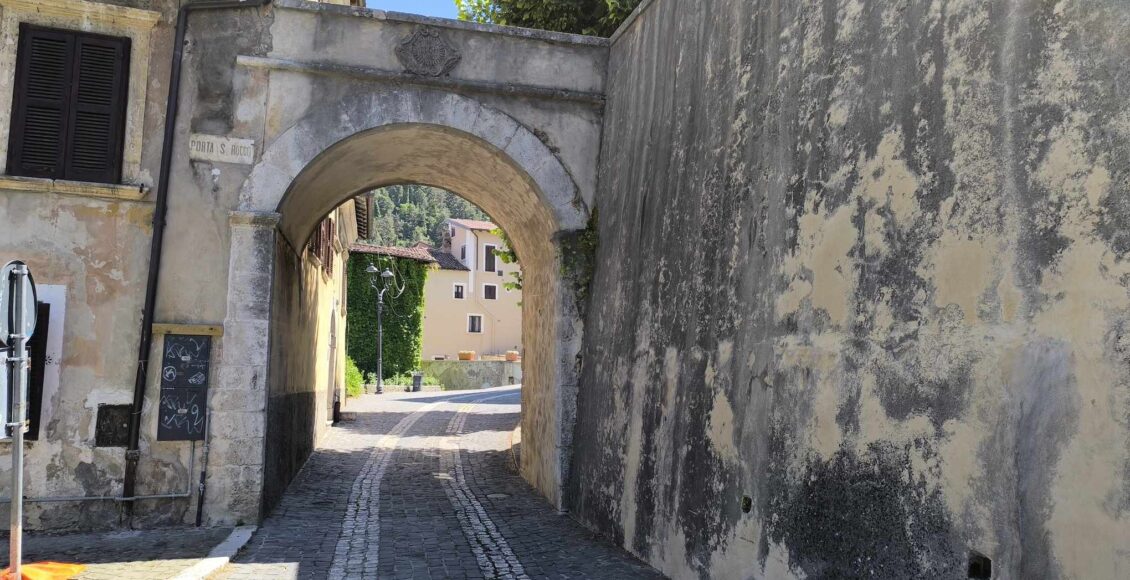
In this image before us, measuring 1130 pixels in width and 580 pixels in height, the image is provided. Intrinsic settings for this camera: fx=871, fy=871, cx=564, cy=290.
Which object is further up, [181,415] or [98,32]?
[98,32]

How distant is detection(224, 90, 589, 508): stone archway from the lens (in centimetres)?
832

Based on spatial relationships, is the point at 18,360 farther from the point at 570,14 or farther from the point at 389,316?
the point at 389,316

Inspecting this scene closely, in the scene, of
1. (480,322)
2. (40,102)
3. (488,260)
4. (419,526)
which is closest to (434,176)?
(40,102)

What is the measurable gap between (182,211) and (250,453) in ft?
7.76

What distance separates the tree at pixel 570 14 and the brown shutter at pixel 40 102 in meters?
6.74

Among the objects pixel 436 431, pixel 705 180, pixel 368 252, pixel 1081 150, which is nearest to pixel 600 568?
pixel 705 180

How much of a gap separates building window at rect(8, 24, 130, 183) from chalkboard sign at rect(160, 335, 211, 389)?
163cm

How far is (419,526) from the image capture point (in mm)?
A: 8305

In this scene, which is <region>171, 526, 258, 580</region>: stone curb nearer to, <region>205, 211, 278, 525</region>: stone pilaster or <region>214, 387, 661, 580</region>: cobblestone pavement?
<region>214, 387, 661, 580</region>: cobblestone pavement

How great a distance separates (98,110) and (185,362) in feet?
8.13

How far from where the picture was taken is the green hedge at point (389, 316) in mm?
36625

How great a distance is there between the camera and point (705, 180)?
22.2 ft

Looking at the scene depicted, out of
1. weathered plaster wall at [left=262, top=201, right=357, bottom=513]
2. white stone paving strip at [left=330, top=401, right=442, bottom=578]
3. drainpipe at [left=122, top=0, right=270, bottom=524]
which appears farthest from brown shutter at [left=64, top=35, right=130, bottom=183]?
white stone paving strip at [left=330, top=401, right=442, bottom=578]

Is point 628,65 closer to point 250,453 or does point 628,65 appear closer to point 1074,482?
point 250,453
